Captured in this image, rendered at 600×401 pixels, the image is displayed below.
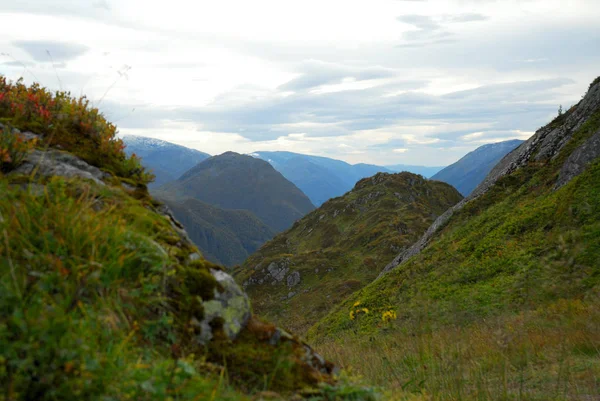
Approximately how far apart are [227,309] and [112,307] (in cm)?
122

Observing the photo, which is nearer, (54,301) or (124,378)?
(124,378)

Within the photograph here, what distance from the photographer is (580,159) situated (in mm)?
19812

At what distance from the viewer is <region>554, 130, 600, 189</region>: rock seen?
762 inches

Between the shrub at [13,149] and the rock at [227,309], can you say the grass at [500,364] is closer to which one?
the rock at [227,309]

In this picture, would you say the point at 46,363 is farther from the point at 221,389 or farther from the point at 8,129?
the point at 8,129

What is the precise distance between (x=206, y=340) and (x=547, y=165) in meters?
26.4

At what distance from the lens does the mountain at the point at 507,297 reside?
20.8 ft

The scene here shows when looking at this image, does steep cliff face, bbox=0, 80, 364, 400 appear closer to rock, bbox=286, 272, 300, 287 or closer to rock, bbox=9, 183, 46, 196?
rock, bbox=9, 183, 46, 196

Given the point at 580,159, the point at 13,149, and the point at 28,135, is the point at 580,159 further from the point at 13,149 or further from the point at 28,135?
the point at 13,149

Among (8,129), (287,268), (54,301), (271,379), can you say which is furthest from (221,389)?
(287,268)

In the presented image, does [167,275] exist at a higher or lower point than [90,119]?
lower

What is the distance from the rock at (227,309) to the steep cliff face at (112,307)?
0.01 metres

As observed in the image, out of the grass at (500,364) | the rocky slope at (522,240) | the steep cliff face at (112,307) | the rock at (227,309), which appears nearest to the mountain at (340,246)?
the rocky slope at (522,240)

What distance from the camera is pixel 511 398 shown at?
5.82 meters
